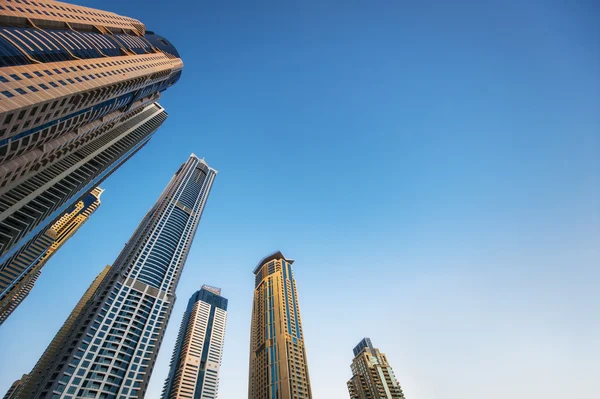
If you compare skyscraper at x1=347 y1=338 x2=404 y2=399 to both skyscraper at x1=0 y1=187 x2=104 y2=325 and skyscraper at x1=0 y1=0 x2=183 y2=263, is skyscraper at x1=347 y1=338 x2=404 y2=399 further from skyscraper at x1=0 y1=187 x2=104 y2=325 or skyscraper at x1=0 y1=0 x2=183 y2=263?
skyscraper at x1=0 y1=187 x2=104 y2=325

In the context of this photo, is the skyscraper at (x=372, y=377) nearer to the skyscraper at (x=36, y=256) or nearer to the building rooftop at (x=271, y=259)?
the building rooftop at (x=271, y=259)

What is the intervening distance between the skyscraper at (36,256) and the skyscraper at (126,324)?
30.4 meters

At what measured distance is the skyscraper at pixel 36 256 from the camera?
106250 mm

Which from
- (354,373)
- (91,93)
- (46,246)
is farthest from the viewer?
(354,373)

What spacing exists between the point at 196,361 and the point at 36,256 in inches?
4009

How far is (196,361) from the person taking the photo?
17050cm

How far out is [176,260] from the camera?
129000mm

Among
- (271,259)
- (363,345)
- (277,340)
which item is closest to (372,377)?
(363,345)

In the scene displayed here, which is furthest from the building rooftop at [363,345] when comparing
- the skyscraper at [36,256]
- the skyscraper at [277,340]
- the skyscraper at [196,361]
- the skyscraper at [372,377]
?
the skyscraper at [36,256]

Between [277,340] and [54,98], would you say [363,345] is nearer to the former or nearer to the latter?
[277,340]

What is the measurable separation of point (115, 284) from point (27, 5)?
8386cm

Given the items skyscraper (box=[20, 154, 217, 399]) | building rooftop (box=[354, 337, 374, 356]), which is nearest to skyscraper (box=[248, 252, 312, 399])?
building rooftop (box=[354, 337, 374, 356])

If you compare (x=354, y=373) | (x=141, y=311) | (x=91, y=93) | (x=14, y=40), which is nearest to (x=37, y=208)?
(x=91, y=93)

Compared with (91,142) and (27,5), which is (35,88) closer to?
(27,5)
